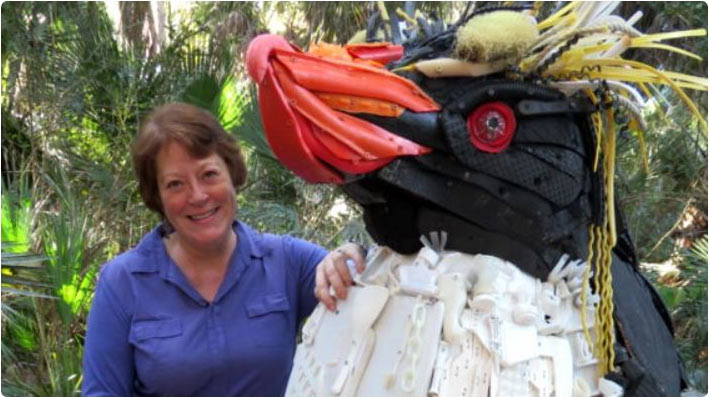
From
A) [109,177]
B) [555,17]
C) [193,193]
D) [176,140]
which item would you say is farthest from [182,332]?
[109,177]

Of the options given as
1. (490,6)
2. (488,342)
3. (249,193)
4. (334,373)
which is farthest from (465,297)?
(249,193)

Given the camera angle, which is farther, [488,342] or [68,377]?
[68,377]

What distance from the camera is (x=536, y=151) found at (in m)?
1.28

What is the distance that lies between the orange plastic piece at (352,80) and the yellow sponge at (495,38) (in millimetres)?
91

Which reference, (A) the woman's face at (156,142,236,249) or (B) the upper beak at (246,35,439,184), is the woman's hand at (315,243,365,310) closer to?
(B) the upper beak at (246,35,439,184)

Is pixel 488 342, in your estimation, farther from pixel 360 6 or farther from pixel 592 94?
pixel 360 6

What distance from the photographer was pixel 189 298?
178cm

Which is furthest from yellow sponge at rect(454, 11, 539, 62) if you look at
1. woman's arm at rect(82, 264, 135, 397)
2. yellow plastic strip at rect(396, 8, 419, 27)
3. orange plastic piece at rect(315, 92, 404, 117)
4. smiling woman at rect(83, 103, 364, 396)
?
woman's arm at rect(82, 264, 135, 397)

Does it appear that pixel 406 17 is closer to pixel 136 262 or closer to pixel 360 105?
pixel 360 105

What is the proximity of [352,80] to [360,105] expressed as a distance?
37 mm

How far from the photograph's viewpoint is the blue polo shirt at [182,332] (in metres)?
1.74

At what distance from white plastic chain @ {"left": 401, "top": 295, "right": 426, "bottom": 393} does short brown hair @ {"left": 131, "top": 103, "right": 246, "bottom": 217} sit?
672 millimetres

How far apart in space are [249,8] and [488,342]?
5.86m

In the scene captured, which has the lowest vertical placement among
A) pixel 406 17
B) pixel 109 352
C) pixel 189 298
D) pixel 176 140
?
pixel 109 352
